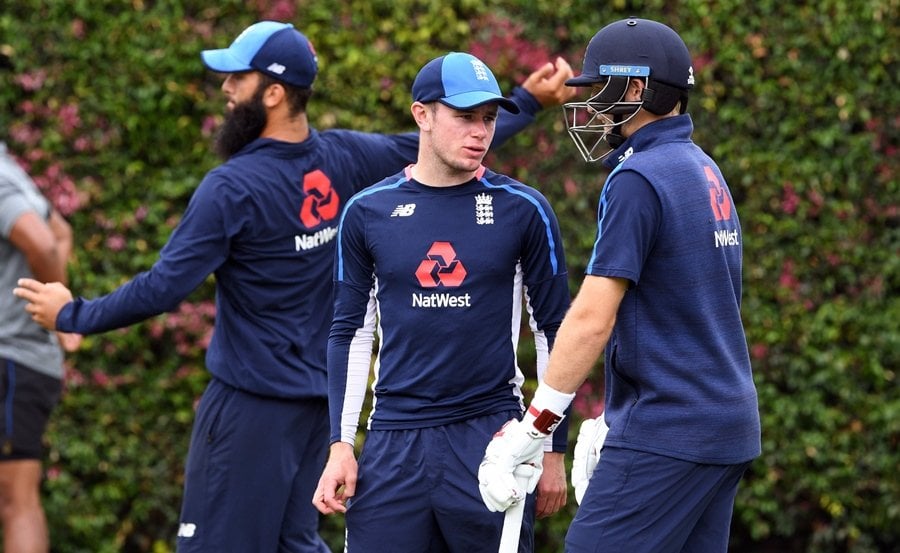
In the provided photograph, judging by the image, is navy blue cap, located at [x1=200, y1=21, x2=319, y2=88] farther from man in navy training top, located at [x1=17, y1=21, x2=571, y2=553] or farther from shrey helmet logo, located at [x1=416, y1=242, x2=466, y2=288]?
shrey helmet logo, located at [x1=416, y1=242, x2=466, y2=288]

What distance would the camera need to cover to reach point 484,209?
427cm

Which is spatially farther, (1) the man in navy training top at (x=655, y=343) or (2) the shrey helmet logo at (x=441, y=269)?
(2) the shrey helmet logo at (x=441, y=269)

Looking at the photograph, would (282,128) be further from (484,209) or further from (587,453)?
(587,453)

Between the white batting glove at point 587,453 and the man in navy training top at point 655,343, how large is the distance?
0.09 meters

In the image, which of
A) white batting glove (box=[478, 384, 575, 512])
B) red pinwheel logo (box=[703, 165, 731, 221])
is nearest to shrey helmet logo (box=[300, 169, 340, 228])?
white batting glove (box=[478, 384, 575, 512])

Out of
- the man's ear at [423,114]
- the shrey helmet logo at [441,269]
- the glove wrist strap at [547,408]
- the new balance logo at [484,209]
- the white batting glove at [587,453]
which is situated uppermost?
the man's ear at [423,114]

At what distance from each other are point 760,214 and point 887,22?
1.09 meters

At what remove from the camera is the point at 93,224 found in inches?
282

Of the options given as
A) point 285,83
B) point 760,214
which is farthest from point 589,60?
point 760,214

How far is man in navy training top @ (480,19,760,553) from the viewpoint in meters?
3.74

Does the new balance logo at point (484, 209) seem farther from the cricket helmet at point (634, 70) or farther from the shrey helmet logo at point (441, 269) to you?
the cricket helmet at point (634, 70)

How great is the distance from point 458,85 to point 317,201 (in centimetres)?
118

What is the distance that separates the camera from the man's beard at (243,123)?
17.3 ft

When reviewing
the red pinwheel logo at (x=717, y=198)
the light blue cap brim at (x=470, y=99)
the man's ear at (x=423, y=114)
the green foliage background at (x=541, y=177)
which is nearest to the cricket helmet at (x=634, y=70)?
Answer: the red pinwheel logo at (x=717, y=198)
